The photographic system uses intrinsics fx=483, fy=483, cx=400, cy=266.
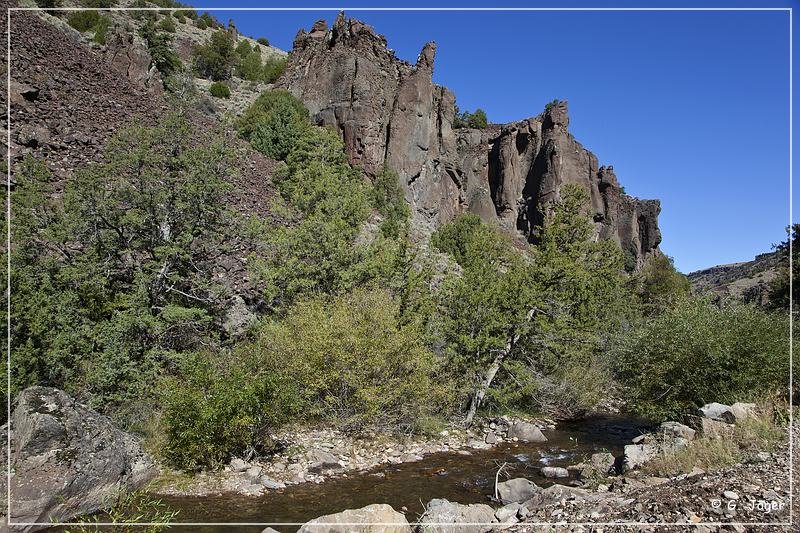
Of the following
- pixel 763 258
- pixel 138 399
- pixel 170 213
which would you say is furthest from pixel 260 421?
pixel 763 258

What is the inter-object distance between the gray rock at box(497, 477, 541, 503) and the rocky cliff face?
23085 millimetres

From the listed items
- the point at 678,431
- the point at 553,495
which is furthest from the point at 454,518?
the point at 678,431

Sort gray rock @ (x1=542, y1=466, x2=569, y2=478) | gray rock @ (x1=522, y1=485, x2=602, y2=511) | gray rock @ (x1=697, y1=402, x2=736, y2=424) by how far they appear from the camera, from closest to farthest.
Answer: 1. gray rock @ (x1=522, y1=485, x2=602, y2=511)
2. gray rock @ (x1=697, y1=402, x2=736, y2=424)
3. gray rock @ (x1=542, y1=466, x2=569, y2=478)

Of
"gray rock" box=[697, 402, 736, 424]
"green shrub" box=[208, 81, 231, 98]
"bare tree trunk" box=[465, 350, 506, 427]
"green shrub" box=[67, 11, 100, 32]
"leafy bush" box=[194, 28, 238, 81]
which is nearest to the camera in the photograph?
"gray rock" box=[697, 402, 736, 424]

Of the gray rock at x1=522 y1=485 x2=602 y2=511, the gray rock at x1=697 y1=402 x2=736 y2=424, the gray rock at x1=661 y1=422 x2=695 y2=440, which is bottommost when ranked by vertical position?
the gray rock at x1=522 y1=485 x2=602 y2=511

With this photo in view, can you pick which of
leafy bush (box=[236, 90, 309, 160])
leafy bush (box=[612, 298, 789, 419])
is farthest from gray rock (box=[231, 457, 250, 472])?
leafy bush (box=[236, 90, 309, 160])

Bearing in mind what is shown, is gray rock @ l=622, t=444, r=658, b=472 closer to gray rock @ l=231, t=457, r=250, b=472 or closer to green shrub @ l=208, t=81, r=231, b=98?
gray rock @ l=231, t=457, r=250, b=472

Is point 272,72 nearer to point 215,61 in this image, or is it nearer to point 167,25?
point 215,61

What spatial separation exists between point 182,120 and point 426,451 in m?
15.5

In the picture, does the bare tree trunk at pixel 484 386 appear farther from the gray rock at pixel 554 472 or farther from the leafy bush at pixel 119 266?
the leafy bush at pixel 119 266

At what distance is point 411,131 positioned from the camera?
48.7 m

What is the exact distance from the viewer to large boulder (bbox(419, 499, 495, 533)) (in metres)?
8.98

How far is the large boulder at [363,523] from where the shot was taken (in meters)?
8.16

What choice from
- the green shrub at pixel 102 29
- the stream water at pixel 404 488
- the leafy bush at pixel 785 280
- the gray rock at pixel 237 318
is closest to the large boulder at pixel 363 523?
the stream water at pixel 404 488
